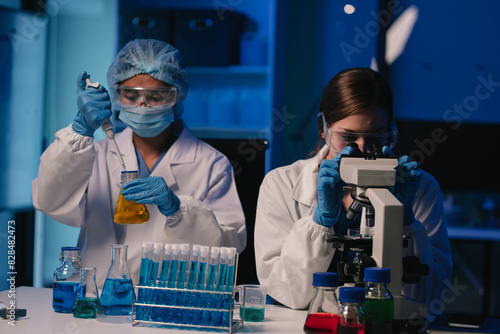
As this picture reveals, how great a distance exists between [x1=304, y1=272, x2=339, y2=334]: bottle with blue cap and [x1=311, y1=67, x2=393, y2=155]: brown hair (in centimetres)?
69

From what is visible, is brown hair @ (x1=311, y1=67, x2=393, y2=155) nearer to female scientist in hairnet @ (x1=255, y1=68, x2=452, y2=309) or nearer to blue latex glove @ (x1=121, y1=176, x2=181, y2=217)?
female scientist in hairnet @ (x1=255, y1=68, x2=452, y2=309)

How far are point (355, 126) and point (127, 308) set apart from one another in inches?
33.8

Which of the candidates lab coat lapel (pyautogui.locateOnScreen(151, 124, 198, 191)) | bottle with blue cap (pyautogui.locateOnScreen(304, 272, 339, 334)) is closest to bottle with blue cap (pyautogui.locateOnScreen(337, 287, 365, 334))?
bottle with blue cap (pyautogui.locateOnScreen(304, 272, 339, 334))

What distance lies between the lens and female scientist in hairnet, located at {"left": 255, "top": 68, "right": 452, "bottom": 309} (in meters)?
1.74

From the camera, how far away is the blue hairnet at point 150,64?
238 centimetres

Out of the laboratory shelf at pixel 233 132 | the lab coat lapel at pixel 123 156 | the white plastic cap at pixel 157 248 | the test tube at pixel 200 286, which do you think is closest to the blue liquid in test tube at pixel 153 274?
the white plastic cap at pixel 157 248

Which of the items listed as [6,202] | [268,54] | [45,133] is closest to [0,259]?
[6,202]

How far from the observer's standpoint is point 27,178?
430 cm

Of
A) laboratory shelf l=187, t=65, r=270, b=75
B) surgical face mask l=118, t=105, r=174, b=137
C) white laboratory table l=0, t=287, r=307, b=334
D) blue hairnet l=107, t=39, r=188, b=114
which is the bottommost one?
white laboratory table l=0, t=287, r=307, b=334

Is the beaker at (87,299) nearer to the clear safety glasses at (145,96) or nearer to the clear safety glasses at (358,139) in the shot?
the clear safety glasses at (358,139)

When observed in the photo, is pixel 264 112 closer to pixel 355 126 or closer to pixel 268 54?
pixel 268 54

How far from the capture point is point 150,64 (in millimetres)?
2371

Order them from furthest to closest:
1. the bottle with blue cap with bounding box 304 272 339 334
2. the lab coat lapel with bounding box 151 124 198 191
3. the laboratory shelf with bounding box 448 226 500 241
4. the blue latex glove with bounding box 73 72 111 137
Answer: the laboratory shelf with bounding box 448 226 500 241 → the lab coat lapel with bounding box 151 124 198 191 → the blue latex glove with bounding box 73 72 111 137 → the bottle with blue cap with bounding box 304 272 339 334

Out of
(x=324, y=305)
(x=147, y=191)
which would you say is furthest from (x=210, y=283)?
(x=147, y=191)
